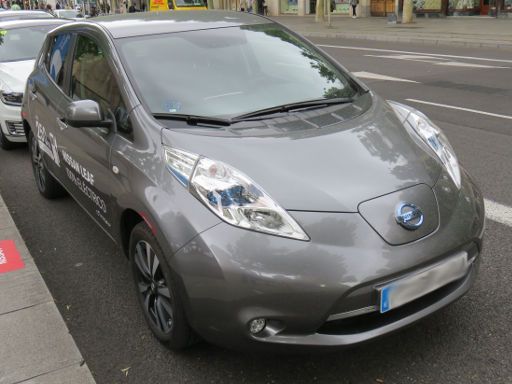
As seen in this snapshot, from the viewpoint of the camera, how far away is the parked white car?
6.42 meters

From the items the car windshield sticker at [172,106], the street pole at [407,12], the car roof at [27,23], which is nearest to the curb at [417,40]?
the street pole at [407,12]

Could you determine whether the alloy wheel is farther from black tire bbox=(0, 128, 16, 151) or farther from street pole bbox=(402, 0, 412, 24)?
street pole bbox=(402, 0, 412, 24)

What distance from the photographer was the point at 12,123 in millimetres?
6512

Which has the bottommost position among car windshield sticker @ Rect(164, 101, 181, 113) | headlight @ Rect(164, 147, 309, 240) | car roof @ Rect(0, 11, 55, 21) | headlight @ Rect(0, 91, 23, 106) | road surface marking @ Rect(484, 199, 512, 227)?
road surface marking @ Rect(484, 199, 512, 227)

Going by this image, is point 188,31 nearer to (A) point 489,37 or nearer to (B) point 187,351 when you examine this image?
(B) point 187,351

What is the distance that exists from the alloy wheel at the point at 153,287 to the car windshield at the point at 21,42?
215 inches

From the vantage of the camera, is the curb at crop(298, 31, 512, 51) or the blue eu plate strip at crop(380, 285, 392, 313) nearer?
the blue eu plate strip at crop(380, 285, 392, 313)

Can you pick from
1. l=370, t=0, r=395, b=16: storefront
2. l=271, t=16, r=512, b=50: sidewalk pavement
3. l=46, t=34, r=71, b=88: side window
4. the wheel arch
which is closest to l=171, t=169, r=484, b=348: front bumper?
the wheel arch

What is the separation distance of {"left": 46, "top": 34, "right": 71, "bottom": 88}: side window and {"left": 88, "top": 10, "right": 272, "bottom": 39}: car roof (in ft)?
1.42

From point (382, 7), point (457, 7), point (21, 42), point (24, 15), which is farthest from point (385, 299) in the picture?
point (382, 7)

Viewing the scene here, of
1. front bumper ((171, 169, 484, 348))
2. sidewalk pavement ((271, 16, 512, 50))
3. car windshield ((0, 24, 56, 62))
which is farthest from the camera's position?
sidewalk pavement ((271, 16, 512, 50))

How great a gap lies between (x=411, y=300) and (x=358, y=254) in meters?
0.35

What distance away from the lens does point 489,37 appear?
17.6 meters

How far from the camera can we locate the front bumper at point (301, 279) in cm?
219
